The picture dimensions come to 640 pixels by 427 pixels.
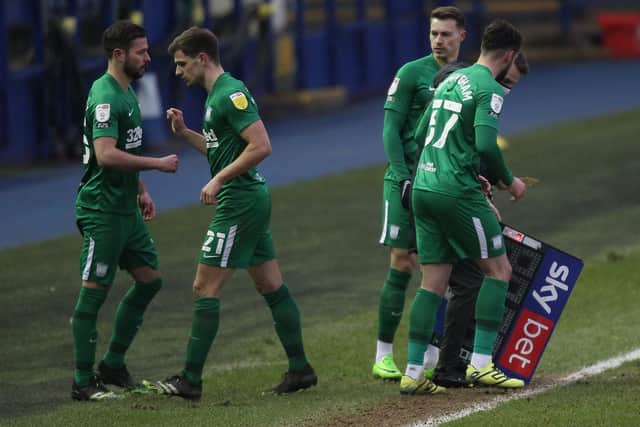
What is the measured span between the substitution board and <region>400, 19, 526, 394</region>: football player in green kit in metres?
0.33

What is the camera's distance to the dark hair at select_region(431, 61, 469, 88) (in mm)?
7555

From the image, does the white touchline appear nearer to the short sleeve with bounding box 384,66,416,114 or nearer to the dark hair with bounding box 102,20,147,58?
the short sleeve with bounding box 384,66,416,114

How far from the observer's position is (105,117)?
7348mm

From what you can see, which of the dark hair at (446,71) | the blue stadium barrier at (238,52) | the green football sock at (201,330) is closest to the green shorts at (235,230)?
the green football sock at (201,330)

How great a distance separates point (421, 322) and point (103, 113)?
2.09 meters

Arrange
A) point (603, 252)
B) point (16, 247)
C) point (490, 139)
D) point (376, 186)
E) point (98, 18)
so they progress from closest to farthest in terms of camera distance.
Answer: point (490, 139)
point (603, 252)
point (16, 247)
point (376, 186)
point (98, 18)

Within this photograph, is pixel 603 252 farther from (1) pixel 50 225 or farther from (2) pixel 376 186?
(1) pixel 50 225

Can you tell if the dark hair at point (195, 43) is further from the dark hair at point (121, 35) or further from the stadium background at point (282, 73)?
the stadium background at point (282, 73)

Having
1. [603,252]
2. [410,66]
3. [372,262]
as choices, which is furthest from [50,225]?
[410,66]

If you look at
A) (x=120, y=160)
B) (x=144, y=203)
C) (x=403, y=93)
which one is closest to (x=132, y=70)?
(x=120, y=160)

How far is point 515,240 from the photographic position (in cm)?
775

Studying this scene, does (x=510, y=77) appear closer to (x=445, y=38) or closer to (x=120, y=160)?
(x=445, y=38)

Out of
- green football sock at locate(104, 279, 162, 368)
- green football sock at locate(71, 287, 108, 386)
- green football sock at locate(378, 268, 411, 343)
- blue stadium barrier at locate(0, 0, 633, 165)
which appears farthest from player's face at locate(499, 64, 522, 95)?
blue stadium barrier at locate(0, 0, 633, 165)

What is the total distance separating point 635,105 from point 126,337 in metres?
16.1
